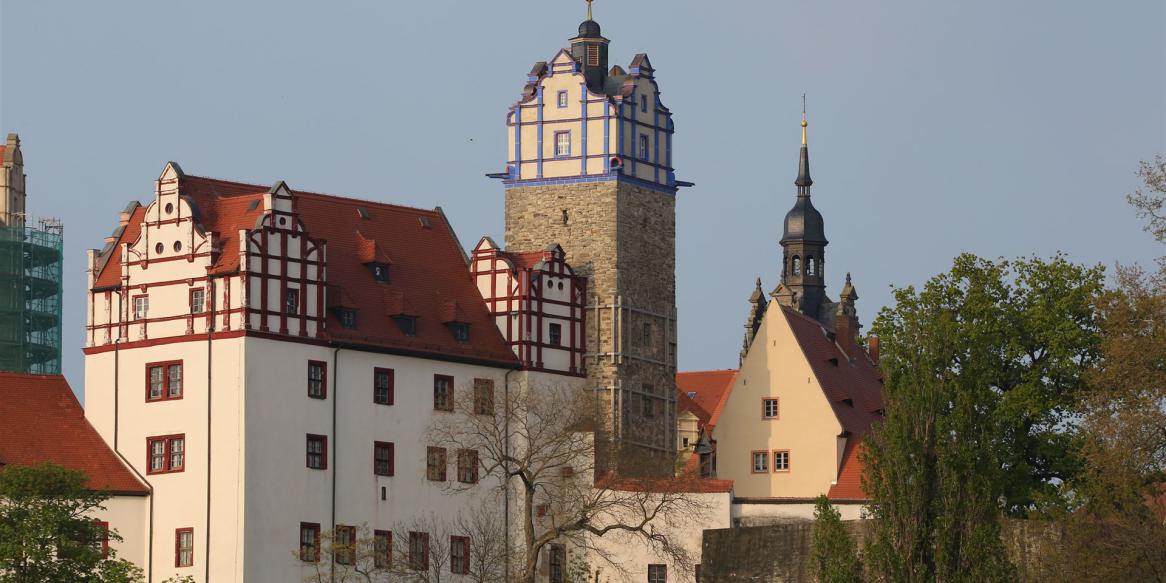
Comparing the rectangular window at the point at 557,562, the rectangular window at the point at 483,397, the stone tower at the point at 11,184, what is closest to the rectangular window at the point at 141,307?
the rectangular window at the point at 483,397

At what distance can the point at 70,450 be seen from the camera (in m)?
84.6

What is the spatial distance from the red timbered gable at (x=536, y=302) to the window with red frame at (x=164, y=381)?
11706 millimetres

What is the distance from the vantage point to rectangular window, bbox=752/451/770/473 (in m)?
97.9

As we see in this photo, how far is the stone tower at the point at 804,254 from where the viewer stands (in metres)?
138

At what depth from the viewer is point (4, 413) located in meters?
84.7

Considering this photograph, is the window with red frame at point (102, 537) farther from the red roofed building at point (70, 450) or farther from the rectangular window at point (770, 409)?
the rectangular window at point (770, 409)

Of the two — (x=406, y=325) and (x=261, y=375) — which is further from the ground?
(x=406, y=325)

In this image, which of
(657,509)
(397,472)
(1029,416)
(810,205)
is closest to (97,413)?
(397,472)

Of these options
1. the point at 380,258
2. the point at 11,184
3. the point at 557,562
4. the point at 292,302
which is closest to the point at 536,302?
the point at 380,258

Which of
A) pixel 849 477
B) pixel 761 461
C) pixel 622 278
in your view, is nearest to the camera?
pixel 622 278

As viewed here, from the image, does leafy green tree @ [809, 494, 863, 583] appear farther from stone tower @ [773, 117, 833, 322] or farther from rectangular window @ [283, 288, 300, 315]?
stone tower @ [773, 117, 833, 322]

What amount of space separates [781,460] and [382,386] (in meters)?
16.1

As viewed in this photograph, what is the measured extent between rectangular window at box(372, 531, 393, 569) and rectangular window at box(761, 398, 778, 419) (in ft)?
54.5

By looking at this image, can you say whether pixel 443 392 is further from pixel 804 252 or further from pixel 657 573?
pixel 804 252
